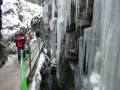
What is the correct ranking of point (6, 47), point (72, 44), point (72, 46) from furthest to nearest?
1. point (6, 47)
2. point (72, 44)
3. point (72, 46)

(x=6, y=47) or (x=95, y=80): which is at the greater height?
(x=6, y=47)

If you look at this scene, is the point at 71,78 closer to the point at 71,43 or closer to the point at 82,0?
the point at 71,43

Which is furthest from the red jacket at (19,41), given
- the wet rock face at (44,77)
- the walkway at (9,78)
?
the wet rock face at (44,77)

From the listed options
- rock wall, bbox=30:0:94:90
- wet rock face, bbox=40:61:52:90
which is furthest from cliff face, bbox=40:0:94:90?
wet rock face, bbox=40:61:52:90

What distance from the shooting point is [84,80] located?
25.9 feet

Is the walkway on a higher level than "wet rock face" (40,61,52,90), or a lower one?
higher

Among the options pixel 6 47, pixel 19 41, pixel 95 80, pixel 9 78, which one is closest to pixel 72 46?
pixel 19 41

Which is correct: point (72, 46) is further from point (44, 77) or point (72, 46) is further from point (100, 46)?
point (44, 77)

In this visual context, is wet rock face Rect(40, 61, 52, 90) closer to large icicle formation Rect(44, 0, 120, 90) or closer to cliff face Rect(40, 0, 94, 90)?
cliff face Rect(40, 0, 94, 90)

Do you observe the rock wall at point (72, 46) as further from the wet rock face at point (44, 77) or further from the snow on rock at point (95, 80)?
the snow on rock at point (95, 80)

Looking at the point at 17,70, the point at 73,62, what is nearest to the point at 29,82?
the point at 17,70

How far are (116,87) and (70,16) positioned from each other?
19.5ft

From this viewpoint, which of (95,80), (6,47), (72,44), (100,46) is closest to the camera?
(100,46)

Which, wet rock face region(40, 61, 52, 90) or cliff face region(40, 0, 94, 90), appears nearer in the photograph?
cliff face region(40, 0, 94, 90)
